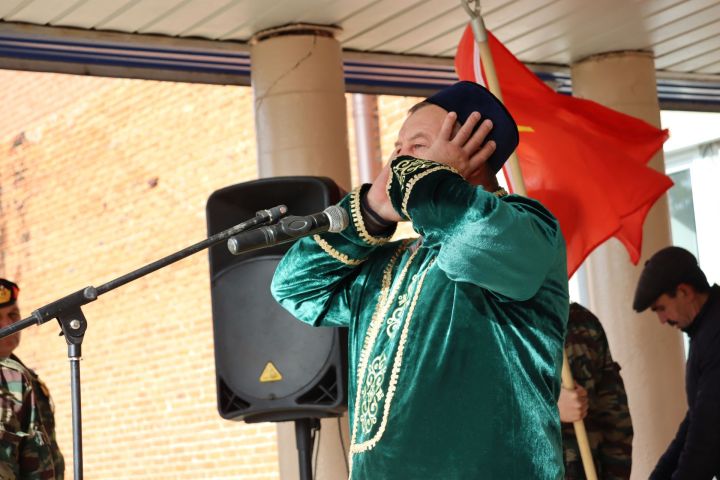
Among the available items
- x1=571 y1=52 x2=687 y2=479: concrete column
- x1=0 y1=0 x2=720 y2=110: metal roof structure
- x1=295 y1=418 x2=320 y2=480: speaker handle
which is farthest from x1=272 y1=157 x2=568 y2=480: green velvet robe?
x1=571 y1=52 x2=687 y2=479: concrete column

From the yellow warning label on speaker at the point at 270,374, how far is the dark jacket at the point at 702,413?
1504mm

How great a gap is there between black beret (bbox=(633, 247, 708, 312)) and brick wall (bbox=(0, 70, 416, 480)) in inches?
178

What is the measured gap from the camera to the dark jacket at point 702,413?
403 cm

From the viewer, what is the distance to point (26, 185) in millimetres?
11469

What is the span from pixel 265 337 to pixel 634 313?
110 inches

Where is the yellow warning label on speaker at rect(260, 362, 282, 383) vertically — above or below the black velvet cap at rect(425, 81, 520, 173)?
below

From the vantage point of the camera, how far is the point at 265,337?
11.9ft

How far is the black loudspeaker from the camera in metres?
3.53

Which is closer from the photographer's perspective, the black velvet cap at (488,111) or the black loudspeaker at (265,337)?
the black velvet cap at (488,111)

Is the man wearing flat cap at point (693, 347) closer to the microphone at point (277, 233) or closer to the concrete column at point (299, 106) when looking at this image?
the concrete column at point (299, 106)

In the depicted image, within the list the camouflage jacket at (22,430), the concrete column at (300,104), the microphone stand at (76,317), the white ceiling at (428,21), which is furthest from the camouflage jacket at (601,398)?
the microphone stand at (76,317)

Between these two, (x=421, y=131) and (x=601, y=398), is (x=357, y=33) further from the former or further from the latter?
(x=421, y=131)

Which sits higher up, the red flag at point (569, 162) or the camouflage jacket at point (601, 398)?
the red flag at point (569, 162)

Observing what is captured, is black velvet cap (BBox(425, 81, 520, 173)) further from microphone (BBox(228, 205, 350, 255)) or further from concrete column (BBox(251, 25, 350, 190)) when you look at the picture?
concrete column (BBox(251, 25, 350, 190))
